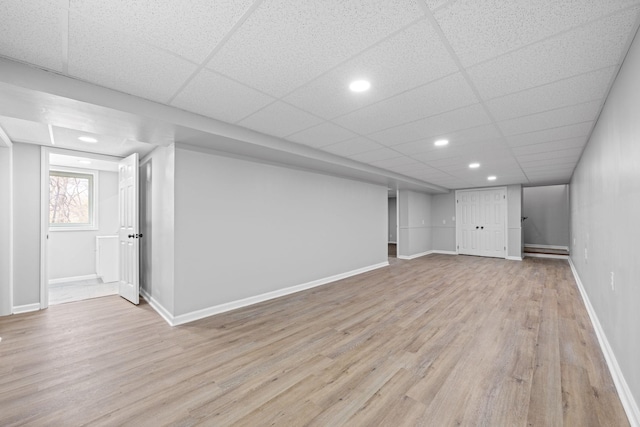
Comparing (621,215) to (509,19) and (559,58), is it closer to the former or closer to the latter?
(559,58)

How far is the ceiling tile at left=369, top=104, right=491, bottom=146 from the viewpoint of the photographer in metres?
2.57

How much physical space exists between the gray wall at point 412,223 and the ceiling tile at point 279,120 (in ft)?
19.0

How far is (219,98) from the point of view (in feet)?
7.48

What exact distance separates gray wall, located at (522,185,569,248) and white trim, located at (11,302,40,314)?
12.8 metres

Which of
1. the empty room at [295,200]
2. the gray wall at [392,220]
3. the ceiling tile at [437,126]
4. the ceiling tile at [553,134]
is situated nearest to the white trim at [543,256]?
the empty room at [295,200]

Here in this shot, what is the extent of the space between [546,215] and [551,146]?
25.8ft

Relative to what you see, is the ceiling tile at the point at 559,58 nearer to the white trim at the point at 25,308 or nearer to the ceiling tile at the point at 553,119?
the ceiling tile at the point at 553,119

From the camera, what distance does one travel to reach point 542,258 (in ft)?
26.3

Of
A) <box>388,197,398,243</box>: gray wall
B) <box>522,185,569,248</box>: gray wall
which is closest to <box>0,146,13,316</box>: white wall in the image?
<box>388,197,398,243</box>: gray wall

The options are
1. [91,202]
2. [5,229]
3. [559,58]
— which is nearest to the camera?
[559,58]

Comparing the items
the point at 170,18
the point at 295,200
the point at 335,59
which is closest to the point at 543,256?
the point at 295,200

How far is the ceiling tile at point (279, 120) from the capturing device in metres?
2.51

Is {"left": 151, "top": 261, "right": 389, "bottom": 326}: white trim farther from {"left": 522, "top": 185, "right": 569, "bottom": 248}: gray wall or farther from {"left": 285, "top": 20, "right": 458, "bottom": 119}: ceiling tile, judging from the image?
{"left": 522, "top": 185, "right": 569, "bottom": 248}: gray wall

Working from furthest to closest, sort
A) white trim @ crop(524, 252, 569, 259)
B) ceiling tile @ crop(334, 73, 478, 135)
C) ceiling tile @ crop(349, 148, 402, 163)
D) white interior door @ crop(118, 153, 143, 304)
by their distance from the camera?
1. white trim @ crop(524, 252, 569, 259)
2. ceiling tile @ crop(349, 148, 402, 163)
3. white interior door @ crop(118, 153, 143, 304)
4. ceiling tile @ crop(334, 73, 478, 135)
